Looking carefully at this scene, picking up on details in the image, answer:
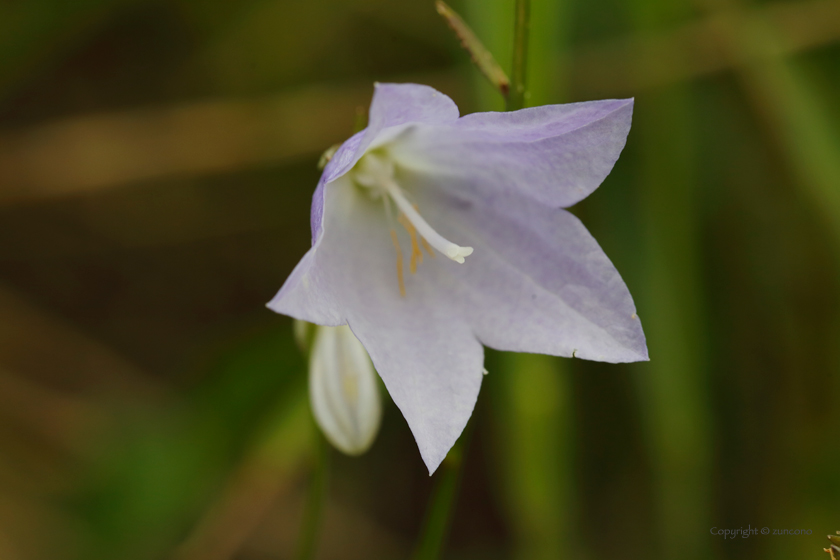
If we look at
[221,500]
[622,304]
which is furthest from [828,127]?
[221,500]

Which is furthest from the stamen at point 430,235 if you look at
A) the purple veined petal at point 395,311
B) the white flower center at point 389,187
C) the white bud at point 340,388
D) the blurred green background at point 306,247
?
the blurred green background at point 306,247

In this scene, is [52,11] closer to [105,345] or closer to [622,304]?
[105,345]

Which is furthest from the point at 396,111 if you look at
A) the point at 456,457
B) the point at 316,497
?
the point at 316,497

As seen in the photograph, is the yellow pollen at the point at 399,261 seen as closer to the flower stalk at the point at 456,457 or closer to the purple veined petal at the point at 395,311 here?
the purple veined petal at the point at 395,311

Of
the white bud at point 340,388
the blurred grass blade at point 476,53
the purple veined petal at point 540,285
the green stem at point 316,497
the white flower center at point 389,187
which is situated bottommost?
the green stem at point 316,497

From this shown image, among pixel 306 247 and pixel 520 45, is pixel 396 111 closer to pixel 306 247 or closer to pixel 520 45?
pixel 520 45

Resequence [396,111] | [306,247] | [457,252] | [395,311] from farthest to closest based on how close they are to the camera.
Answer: [306,247] → [395,311] → [457,252] → [396,111]

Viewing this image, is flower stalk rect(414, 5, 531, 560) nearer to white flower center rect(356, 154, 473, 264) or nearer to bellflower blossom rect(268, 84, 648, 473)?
bellflower blossom rect(268, 84, 648, 473)
